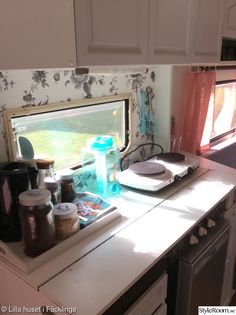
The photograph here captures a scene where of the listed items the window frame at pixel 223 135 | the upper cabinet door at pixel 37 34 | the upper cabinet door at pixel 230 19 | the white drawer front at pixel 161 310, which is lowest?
the white drawer front at pixel 161 310

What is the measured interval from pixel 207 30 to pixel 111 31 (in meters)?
0.78

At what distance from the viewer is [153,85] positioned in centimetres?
189

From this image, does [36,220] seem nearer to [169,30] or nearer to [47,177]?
[47,177]

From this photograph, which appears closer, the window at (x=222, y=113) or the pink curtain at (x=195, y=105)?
the pink curtain at (x=195, y=105)

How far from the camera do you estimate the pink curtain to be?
2.09 meters

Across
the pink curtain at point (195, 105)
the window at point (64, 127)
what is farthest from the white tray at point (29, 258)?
the pink curtain at point (195, 105)

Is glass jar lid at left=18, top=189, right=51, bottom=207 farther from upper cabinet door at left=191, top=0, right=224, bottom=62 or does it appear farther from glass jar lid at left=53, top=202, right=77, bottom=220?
upper cabinet door at left=191, top=0, right=224, bottom=62

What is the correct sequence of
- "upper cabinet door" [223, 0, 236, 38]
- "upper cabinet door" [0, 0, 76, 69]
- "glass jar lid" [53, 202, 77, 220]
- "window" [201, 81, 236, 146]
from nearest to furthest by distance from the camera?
"upper cabinet door" [0, 0, 76, 69]
"glass jar lid" [53, 202, 77, 220]
"upper cabinet door" [223, 0, 236, 38]
"window" [201, 81, 236, 146]

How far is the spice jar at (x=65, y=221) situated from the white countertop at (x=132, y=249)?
4.7 inches

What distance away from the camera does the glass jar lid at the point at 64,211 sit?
1.04 metres

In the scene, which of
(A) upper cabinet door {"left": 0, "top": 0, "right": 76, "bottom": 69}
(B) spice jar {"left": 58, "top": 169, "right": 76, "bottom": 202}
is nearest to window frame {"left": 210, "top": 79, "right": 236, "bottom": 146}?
(B) spice jar {"left": 58, "top": 169, "right": 76, "bottom": 202}

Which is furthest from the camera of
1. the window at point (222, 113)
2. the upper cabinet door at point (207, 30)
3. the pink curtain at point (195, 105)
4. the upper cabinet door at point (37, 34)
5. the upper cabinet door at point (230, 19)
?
the window at point (222, 113)

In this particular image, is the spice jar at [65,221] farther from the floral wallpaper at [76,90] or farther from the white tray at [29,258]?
the floral wallpaper at [76,90]

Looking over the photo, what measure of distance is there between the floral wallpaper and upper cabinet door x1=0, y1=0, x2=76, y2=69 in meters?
0.38
